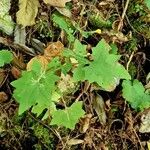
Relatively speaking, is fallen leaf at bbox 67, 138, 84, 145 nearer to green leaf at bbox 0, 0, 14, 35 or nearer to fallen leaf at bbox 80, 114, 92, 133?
fallen leaf at bbox 80, 114, 92, 133

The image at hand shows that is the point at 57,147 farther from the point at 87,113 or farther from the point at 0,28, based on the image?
the point at 0,28

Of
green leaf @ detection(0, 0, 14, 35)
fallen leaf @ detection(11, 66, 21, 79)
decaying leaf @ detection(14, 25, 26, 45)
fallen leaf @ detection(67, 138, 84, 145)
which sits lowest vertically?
fallen leaf @ detection(67, 138, 84, 145)

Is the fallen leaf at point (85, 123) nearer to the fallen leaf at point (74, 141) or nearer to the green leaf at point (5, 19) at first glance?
the fallen leaf at point (74, 141)

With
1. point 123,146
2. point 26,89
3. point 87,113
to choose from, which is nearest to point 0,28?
point 26,89

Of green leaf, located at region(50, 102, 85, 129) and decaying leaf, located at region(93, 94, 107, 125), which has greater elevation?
green leaf, located at region(50, 102, 85, 129)

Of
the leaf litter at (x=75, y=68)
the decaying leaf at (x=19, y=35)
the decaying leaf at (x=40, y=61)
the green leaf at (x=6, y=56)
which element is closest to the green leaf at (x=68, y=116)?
the leaf litter at (x=75, y=68)

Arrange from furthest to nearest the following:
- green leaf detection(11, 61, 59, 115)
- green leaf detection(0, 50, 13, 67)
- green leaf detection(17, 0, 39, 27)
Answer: green leaf detection(17, 0, 39, 27) < green leaf detection(0, 50, 13, 67) < green leaf detection(11, 61, 59, 115)

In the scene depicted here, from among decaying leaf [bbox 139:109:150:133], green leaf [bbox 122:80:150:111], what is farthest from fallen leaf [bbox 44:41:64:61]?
decaying leaf [bbox 139:109:150:133]

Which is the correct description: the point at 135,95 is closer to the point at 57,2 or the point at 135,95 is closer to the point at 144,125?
the point at 144,125
